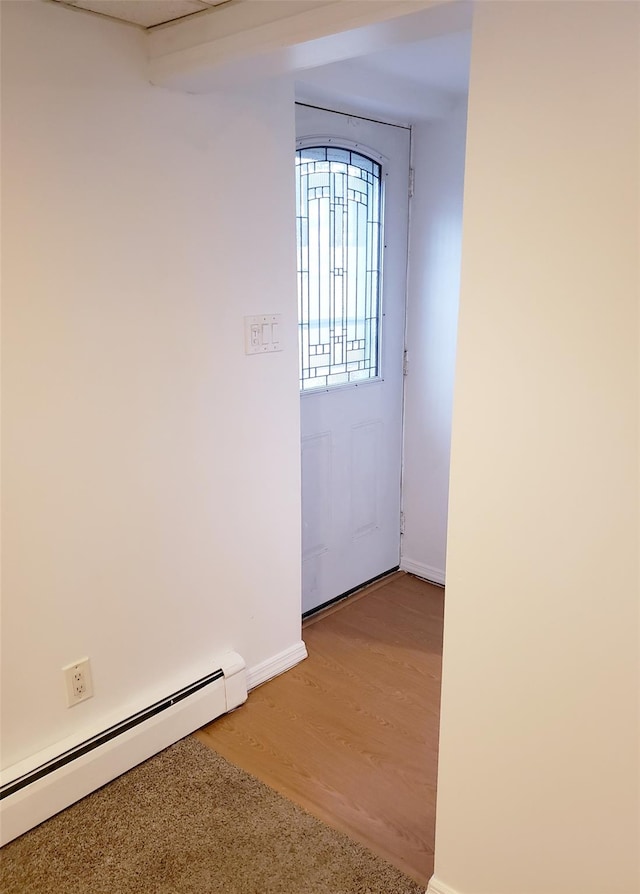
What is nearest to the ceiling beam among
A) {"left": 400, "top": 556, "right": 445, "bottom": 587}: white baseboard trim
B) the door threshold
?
the door threshold

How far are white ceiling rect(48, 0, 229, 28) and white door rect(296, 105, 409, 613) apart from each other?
0.88 metres

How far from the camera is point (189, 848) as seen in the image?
1.86m

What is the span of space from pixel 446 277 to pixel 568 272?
6.17 feet

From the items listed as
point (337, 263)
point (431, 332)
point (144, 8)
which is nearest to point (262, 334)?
point (337, 263)

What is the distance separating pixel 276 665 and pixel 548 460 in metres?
1.64

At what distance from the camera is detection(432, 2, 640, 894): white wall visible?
1175 mm

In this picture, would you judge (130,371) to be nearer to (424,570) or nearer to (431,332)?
(431,332)

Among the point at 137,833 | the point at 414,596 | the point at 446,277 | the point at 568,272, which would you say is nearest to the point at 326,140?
the point at 446,277

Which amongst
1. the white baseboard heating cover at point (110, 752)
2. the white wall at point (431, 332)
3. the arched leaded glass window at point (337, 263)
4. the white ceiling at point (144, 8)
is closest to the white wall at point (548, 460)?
the white ceiling at point (144, 8)

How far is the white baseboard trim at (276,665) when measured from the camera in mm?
2557

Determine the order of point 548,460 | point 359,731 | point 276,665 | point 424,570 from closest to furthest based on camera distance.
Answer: point 548,460, point 359,731, point 276,665, point 424,570

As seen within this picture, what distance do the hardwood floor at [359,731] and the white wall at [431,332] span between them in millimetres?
444

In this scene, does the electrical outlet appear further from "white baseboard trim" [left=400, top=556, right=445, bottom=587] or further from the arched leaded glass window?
"white baseboard trim" [left=400, top=556, right=445, bottom=587]

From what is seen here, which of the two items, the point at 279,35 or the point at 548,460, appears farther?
the point at 279,35
